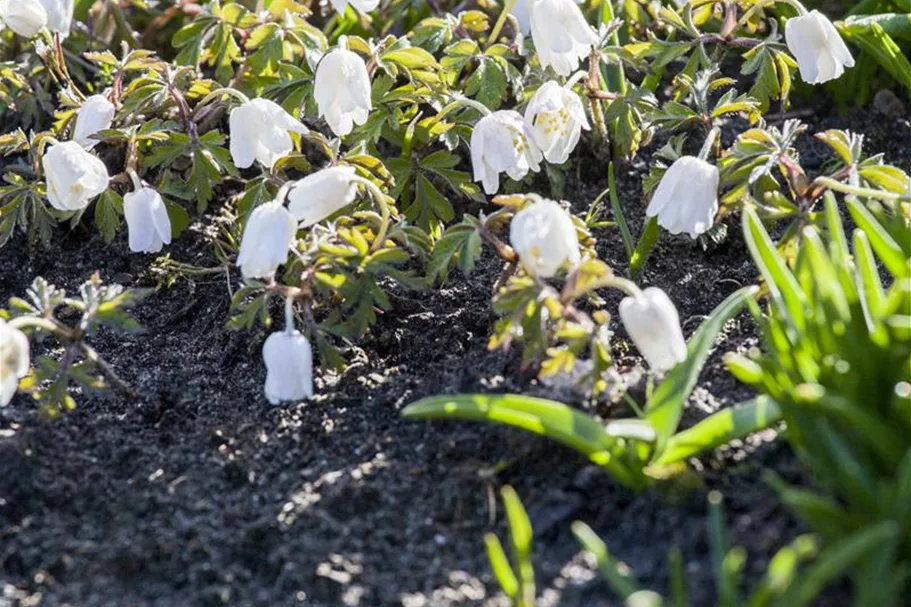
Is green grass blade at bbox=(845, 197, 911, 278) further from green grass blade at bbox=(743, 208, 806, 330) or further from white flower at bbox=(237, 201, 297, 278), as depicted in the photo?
white flower at bbox=(237, 201, 297, 278)

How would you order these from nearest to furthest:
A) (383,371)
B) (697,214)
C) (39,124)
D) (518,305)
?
(518,305) < (697,214) < (383,371) < (39,124)

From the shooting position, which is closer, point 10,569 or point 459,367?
point 10,569

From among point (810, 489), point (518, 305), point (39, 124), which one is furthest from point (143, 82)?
point (810, 489)

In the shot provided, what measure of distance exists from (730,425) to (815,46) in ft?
3.62

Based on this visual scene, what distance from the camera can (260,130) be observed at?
2.46 m

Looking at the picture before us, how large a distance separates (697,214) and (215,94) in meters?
1.02

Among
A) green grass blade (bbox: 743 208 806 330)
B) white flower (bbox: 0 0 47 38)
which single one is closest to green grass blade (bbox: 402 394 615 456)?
green grass blade (bbox: 743 208 806 330)

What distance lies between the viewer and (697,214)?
2.36m

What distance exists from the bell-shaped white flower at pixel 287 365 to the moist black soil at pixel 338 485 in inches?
6.5

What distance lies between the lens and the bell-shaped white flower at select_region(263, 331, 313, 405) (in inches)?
85.6

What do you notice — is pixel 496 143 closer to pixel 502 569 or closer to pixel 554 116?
pixel 554 116

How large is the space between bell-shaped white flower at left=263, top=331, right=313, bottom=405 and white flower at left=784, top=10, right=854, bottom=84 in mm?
1271

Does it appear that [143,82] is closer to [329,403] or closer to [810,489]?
[329,403]

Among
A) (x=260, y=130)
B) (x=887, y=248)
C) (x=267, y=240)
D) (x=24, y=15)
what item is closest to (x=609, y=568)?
(x=887, y=248)
